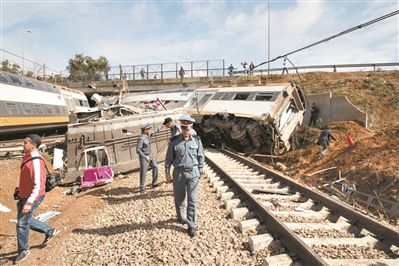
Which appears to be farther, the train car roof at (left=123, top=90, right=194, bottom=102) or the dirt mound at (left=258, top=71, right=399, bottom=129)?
the train car roof at (left=123, top=90, right=194, bottom=102)

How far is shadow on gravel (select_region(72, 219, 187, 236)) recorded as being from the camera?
21.4ft

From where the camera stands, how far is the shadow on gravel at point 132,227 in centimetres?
653

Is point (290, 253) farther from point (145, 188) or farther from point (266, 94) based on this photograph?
point (266, 94)

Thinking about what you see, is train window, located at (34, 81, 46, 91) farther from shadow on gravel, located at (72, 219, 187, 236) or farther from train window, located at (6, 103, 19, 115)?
shadow on gravel, located at (72, 219, 187, 236)

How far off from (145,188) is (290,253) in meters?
5.44

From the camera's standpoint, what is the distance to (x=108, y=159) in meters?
12.7

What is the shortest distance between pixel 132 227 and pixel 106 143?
20.5 ft

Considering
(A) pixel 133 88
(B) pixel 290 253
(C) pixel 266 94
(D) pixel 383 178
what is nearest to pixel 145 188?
(B) pixel 290 253

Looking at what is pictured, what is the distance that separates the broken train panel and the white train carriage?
20.5ft

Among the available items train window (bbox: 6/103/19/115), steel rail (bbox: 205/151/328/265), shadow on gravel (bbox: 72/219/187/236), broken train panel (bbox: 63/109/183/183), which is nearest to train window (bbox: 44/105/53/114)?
train window (bbox: 6/103/19/115)

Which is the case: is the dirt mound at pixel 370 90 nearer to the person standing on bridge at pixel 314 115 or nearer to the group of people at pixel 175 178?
the person standing on bridge at pixel 314 115

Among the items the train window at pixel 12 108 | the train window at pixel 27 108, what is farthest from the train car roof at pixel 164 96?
the train window at pixel 12 108

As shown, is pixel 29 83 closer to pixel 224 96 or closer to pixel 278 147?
Answer: pixel 224 96

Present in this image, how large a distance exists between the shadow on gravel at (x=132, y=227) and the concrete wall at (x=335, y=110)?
→ 1549 centimetres
